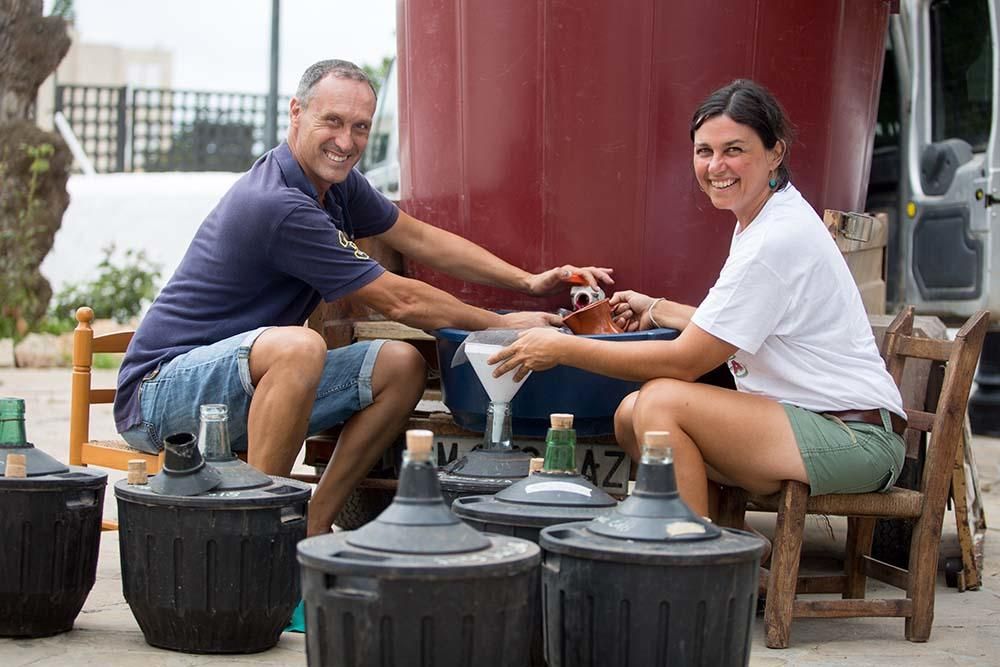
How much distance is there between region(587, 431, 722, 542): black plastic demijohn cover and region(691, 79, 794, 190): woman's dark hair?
1109 mm

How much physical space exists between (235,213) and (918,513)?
1.89m

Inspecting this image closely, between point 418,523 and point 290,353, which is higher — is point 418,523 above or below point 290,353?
below

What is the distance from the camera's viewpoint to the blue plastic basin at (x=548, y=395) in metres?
3.38

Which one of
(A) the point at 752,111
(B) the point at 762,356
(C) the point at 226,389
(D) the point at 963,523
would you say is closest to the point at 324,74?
(C) the point at 226,389

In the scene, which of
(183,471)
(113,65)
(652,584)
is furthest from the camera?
(113,65)

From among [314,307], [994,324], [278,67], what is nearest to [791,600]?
[314,307]

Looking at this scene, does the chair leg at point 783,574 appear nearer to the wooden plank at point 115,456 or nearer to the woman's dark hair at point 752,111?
the woman's dark hair at point 752,111

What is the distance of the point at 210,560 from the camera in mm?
2635

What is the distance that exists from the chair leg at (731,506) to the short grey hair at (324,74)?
1.43 meters

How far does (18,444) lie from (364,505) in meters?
1.49

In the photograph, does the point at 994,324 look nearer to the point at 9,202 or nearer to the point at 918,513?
the point at 918,513

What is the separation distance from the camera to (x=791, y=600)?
9.86 ft

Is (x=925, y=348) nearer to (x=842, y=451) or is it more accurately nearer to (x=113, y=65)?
(x=842, y=451)

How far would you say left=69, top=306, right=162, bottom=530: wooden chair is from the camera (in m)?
3.62
